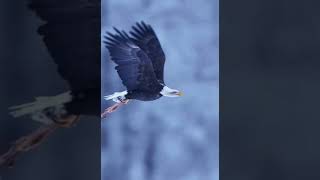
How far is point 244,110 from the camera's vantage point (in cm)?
294

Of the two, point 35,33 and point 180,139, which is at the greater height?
point 35,33

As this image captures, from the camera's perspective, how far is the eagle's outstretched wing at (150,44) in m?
3.06

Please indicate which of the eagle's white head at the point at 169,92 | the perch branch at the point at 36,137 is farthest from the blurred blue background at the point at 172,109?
the perch branch at the point at 36,137

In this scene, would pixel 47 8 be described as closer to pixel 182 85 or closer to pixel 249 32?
pixel 182 85

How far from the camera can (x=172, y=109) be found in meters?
3.04

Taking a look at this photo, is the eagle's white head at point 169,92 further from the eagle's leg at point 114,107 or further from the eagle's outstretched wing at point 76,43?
the eagle's outstretched wing at point 76,43

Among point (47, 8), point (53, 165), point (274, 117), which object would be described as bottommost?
point (53, 165)

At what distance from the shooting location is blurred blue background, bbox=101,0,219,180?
A: 9.83 feet

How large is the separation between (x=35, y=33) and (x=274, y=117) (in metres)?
1.32

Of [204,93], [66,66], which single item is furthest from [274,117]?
[66,66]

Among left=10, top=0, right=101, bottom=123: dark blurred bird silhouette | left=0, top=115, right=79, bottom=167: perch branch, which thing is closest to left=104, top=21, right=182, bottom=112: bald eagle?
left=10, top=0, right=101, bottom=123: dark blurred bird silhouette

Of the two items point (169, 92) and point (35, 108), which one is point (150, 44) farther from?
point (35, 108)

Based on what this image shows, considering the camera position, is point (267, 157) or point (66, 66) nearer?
point (267, 157)

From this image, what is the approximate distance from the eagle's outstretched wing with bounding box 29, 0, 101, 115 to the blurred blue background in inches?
2.2
